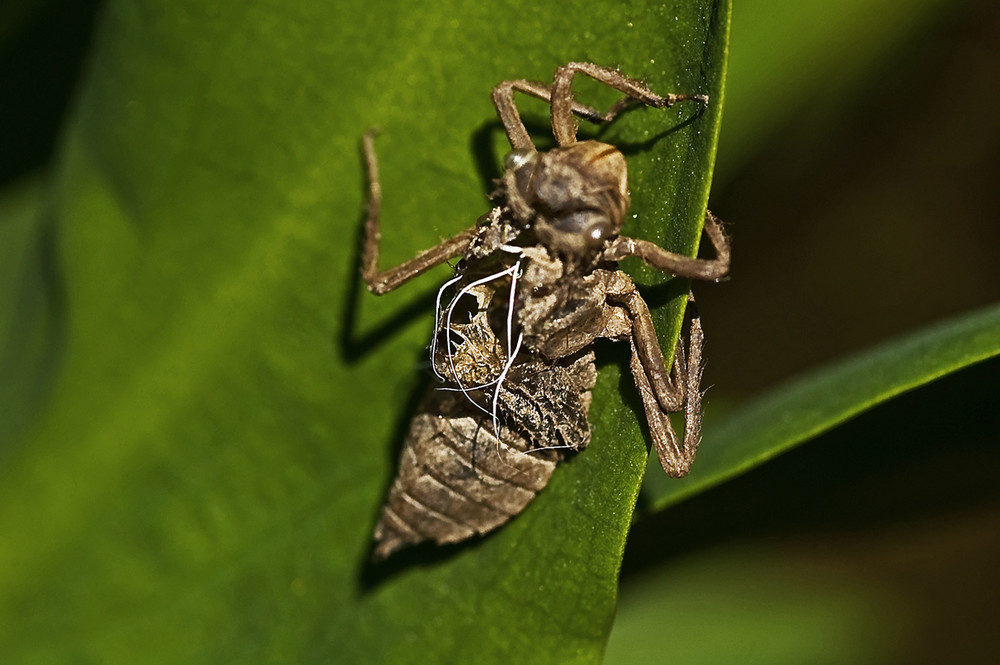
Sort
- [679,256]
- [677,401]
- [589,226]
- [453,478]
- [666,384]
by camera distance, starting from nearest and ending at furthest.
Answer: [679,256] < [589,226] < [666,384] < [677,401] < [453,478]

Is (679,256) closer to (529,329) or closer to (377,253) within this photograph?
(529,329)

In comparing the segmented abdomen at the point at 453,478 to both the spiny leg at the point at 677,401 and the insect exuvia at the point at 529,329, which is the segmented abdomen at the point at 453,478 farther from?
the spiny leg at the point at 677,401

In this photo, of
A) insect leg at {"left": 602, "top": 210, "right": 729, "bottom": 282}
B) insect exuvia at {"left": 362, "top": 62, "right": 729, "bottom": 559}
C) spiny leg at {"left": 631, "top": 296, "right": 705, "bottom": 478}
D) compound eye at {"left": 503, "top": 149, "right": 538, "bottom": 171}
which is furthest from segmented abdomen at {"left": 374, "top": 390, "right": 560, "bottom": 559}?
compound eye at {"left": 503, "top": 149, "right": 538, "bottom": 171}

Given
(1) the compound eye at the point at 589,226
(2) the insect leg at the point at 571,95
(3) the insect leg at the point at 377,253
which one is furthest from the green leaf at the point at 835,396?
(3) the insect leg at the point at 377,253

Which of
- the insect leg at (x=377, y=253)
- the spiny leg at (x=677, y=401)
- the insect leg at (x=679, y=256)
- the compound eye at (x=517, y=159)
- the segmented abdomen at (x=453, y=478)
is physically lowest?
the segmented abdomen at (x=453, y=478)

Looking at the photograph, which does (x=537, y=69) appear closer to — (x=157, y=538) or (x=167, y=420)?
(x=167, y=420)

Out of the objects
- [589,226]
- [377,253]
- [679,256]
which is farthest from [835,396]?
[377,253]
